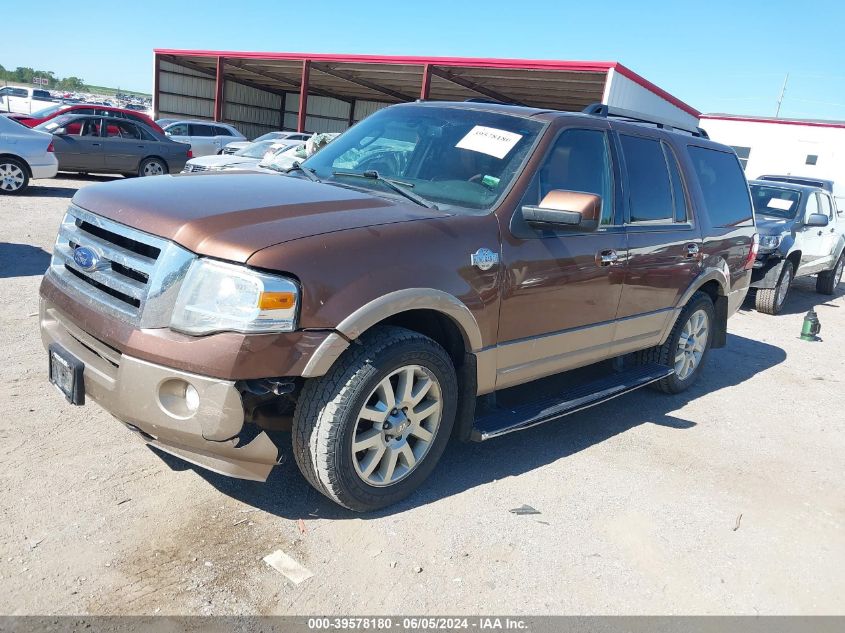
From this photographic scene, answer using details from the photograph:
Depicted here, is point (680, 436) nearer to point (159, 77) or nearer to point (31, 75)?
point (159, 77)

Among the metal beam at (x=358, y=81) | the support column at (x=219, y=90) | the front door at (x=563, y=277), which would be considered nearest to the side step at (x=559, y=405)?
the front door at (x=563, y=277)

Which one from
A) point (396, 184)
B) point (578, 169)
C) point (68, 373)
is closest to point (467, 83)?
point (578, 169)

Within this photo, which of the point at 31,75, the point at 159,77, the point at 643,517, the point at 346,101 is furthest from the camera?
the point at 31,75

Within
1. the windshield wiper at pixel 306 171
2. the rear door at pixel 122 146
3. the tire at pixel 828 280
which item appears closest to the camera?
the windshield wiper at pixel 306 171

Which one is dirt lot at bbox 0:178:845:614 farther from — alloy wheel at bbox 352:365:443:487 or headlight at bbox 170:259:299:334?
headlight at bbox 170:259:299:334

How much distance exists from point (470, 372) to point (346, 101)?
3823cm

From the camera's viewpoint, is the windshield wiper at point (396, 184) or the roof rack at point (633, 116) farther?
the roof rack at point (633, 116)

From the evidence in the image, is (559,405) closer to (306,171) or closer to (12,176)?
(306,171)

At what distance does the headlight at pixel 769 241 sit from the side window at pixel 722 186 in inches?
146

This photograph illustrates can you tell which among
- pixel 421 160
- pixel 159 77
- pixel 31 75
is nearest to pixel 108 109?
pixel 421 160

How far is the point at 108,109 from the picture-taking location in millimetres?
16234

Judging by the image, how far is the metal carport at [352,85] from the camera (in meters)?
20.5

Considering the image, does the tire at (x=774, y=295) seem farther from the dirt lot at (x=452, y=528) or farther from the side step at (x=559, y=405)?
the side step at (x=559, y=405)

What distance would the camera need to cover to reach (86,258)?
3.14m
